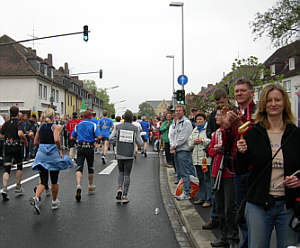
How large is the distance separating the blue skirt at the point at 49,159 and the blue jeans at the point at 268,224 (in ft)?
15.5

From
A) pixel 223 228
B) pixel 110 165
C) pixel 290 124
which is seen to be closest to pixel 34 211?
pixel 223 228

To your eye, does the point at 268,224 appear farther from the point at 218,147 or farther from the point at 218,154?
the point at 218,154

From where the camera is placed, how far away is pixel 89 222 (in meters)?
→ 6.13

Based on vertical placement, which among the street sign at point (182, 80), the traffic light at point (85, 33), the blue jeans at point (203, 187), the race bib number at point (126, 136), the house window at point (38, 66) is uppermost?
the house window at point (38, 66)

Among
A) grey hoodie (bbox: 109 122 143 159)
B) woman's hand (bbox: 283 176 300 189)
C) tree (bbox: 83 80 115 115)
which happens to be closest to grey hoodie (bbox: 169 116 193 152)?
grey hoodie (bbox: 109 122 143 159)

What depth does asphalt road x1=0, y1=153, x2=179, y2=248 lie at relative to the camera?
511 cm

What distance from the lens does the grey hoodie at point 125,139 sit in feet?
25.7

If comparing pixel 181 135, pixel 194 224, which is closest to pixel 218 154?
pixel 194 224

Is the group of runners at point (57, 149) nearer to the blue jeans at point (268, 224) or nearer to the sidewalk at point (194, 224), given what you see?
the sidewalk at point (194, 224)

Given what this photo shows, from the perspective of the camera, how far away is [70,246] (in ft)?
16.1

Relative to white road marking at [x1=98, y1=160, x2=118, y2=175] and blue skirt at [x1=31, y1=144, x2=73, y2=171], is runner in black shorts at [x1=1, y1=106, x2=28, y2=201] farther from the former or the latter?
white road marking at [x1=98, y1=160, x2=118, y2=175]

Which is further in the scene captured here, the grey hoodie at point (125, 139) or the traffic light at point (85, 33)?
the traffic light at point (85, 33)

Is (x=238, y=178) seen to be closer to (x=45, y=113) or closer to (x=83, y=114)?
(x=45, y=113)

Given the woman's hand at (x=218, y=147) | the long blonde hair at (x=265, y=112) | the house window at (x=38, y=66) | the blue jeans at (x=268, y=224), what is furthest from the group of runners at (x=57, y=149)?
the house window at (x=38, y=66)
